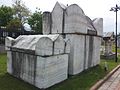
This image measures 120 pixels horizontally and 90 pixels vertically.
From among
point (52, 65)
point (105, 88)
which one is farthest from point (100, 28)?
point (52, 65)

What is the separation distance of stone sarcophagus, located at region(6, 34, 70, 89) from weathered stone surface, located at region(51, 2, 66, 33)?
6.49ft

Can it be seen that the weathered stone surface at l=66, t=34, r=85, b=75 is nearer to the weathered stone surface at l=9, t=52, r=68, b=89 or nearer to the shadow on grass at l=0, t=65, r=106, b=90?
the shadow on grass at l=0, t=65, r=106, b=90

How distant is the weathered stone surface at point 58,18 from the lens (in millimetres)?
10719

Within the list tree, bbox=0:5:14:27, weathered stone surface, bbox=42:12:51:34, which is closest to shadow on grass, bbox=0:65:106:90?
weathered stone surface, bbox=42:12:51:34

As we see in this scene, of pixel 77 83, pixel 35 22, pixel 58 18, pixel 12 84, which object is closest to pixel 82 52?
pixel 58 18

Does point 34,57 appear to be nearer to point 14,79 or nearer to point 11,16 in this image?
point 14,79

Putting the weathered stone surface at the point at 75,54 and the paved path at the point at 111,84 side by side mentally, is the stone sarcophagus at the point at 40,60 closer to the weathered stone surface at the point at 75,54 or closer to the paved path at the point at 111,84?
the weathered stone surface at the point at 75,54

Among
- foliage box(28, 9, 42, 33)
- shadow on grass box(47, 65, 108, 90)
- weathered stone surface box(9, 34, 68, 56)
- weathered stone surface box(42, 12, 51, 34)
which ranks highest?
Result: foliage box(28, 9, 42, 33)

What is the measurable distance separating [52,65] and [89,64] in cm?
525

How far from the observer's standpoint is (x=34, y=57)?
7641 millimetres

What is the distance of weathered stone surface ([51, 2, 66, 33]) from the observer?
35.2ft

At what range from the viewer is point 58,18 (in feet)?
35.8

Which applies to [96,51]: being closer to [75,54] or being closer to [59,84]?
[75,54]

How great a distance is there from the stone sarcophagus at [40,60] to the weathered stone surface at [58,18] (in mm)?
1977
